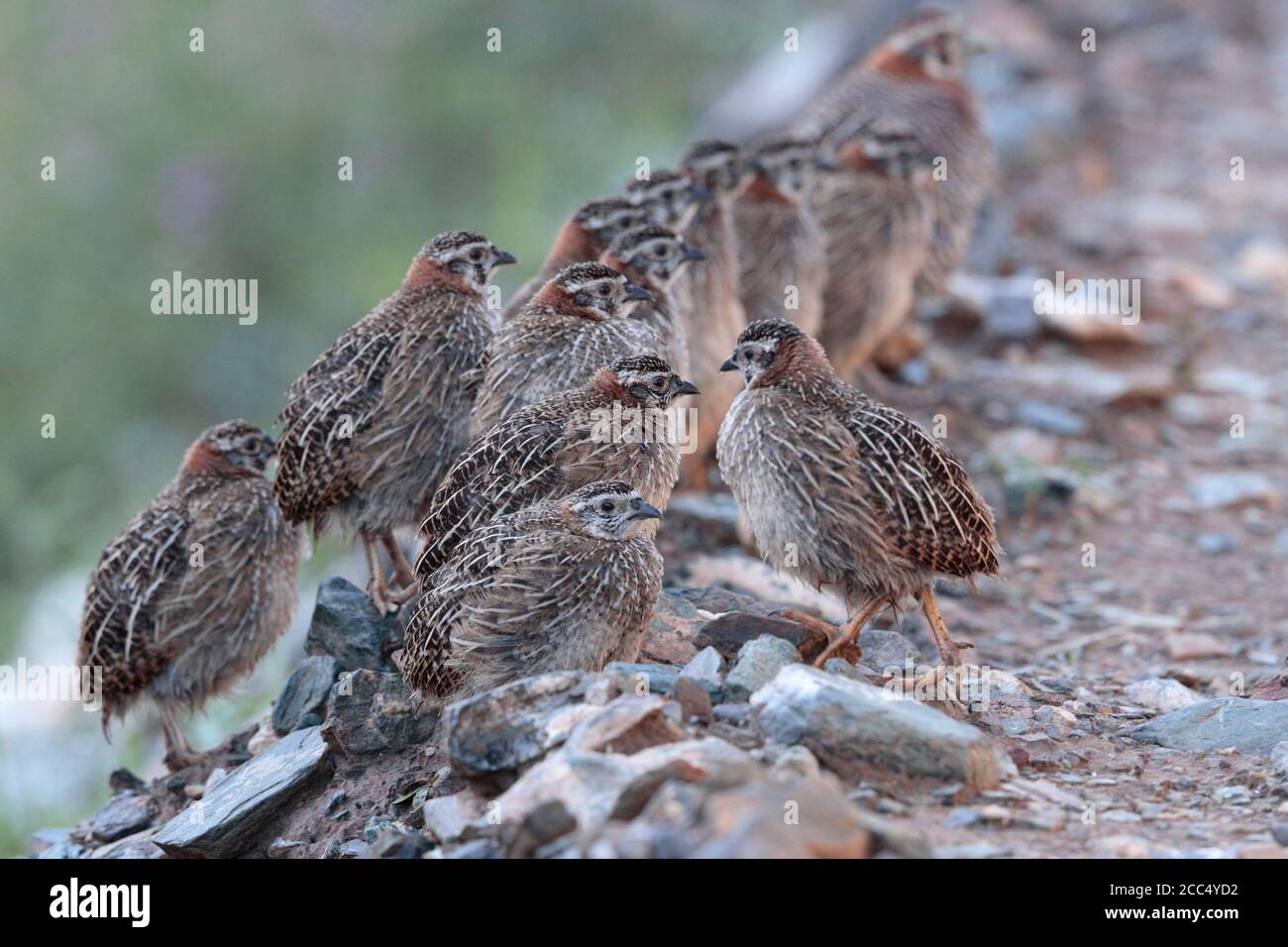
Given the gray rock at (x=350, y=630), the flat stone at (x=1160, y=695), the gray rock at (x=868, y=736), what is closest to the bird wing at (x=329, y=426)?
the gray rock at (x=350, y=630)

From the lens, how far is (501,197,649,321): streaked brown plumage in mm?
9320

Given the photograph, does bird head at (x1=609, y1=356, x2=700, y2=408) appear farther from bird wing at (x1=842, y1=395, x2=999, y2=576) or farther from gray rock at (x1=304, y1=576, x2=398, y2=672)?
gray rock at (x1=304, y1=576, x2=398, y2=672)

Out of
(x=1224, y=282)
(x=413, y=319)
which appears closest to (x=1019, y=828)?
(x=413, y=319)

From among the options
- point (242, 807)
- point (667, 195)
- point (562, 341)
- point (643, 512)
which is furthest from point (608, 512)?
point (667, 195)

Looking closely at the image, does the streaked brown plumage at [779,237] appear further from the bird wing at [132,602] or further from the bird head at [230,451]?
the bird wing at [132,602]

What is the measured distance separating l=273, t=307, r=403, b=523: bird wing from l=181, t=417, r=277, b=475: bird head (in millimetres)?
475

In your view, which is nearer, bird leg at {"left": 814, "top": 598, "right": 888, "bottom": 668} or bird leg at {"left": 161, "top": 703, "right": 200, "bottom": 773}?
bird leg at {"left": 814, "top": 598, "right": 888, "bottom": 668}

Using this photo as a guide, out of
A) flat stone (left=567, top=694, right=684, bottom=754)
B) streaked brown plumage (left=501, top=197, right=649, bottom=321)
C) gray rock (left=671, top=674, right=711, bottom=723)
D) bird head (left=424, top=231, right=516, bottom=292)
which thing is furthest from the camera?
streaked brown plumage (left=501, top=197, right=649, bottom=321)

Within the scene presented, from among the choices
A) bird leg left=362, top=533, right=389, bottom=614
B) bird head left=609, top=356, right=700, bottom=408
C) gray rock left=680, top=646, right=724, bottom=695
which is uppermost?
bird head left=609, top=356, right=700, bottom=408

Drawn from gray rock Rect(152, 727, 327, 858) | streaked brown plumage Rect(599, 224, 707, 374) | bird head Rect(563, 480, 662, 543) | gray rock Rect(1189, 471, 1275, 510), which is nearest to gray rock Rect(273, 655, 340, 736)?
gray rock Rect(152, 727, 327, 858)

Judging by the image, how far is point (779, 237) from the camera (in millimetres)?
10555

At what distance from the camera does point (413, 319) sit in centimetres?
805

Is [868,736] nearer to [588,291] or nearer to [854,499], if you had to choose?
[854,499]

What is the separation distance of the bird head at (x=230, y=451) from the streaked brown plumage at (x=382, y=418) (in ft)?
1.37
